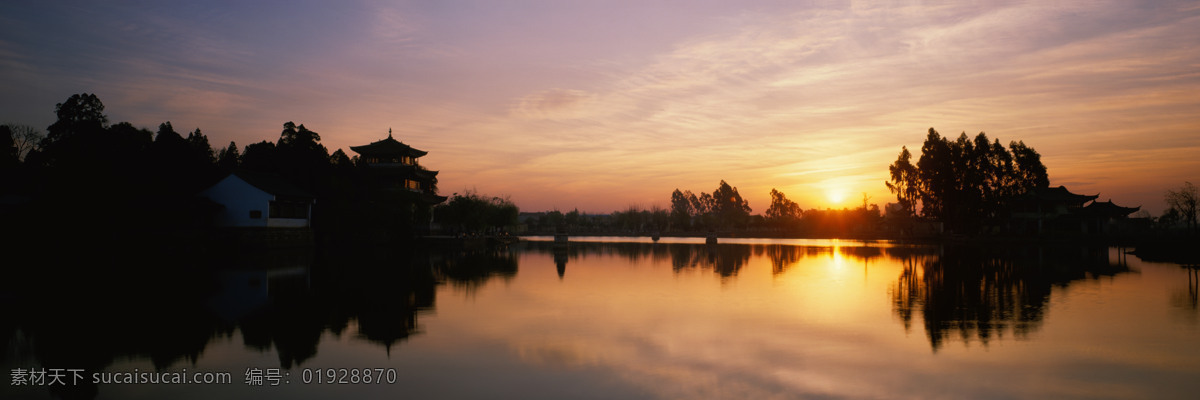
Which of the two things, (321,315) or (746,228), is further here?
(746,228)

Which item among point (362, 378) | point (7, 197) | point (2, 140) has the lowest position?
point (362, 378)

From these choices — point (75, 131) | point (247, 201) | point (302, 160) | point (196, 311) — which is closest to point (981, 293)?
point (196, 311)

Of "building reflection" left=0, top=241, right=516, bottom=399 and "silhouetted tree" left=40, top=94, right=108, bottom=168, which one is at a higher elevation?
"silhouetted tree" left=40, top=94, right=108, bottom=168

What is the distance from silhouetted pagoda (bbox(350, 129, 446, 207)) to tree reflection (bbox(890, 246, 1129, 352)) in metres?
45.9

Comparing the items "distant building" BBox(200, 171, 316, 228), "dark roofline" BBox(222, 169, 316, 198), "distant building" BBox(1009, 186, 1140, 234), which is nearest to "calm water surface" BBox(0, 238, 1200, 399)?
"distant building" BBox(200, 171, 316, 228)

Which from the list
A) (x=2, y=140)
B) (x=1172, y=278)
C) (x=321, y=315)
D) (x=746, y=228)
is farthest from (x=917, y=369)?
(x=746, y=228)

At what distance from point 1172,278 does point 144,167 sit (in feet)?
165

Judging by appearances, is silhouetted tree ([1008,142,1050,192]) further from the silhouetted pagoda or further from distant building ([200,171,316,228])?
distant building ([200,171,316,228])

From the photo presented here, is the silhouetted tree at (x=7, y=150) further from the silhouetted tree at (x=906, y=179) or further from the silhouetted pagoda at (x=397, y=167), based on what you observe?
the silhouetted tree at (x=906, y=179)

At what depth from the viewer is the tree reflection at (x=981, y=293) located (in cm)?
1327

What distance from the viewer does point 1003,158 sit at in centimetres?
6091

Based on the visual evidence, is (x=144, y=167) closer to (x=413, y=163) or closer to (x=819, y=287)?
(x=413, y=163)

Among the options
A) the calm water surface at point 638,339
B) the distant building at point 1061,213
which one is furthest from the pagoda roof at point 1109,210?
the calm water surface at point 638,339

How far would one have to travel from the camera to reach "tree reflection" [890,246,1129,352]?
1327cm
